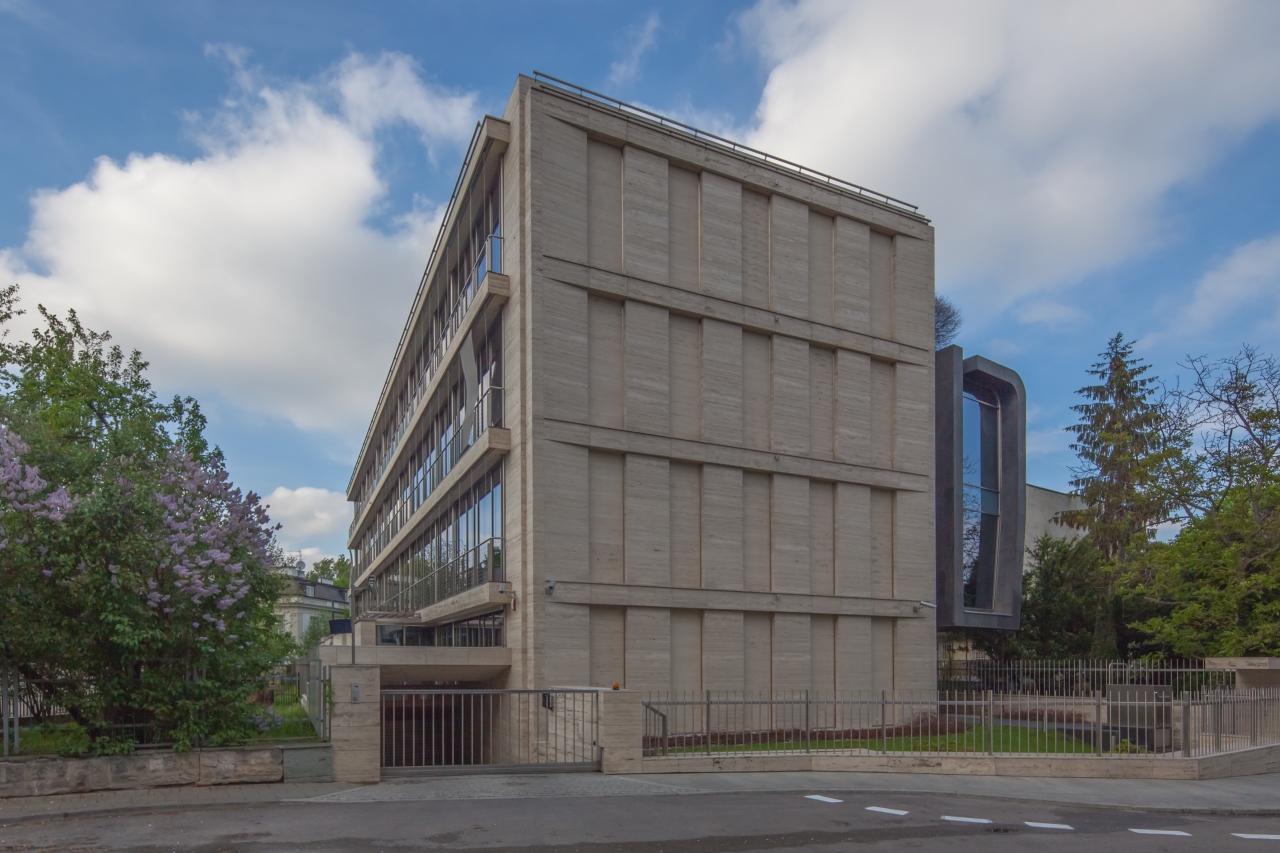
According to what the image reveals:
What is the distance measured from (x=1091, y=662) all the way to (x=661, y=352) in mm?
20907

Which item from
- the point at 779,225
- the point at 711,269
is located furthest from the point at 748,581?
the point at 779,225

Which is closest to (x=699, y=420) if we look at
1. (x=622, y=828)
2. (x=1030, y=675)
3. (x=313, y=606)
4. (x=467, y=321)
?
(x=467, y=321)

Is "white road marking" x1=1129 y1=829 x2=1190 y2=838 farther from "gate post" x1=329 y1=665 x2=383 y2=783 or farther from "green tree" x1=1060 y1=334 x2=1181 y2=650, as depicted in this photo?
"green tree" x1=1060 y1=334 x2=1181 y2=650

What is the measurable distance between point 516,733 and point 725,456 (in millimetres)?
8446

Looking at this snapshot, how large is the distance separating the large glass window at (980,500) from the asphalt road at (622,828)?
65.5 ft

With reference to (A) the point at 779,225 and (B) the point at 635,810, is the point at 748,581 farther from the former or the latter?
(B) the point at 635,810

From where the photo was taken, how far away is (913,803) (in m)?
13.6

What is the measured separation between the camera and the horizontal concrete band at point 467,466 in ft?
78.1

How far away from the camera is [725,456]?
25547 millimetres

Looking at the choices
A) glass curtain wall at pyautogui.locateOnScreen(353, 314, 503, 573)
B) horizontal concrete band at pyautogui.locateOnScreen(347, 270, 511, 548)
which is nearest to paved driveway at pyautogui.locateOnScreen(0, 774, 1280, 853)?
horizontal concrete band at pyautogui.locateOnScreen(347, 270, 511, 548)

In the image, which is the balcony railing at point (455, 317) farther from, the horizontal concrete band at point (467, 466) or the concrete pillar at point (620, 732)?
the concrete pillar at point (620, 732)

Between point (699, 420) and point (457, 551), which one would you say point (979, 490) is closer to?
point (699, 420)

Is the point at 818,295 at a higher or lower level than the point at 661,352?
higher

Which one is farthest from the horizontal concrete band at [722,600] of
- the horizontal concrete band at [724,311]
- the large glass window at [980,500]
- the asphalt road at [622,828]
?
the asphalt road at [622,828]
